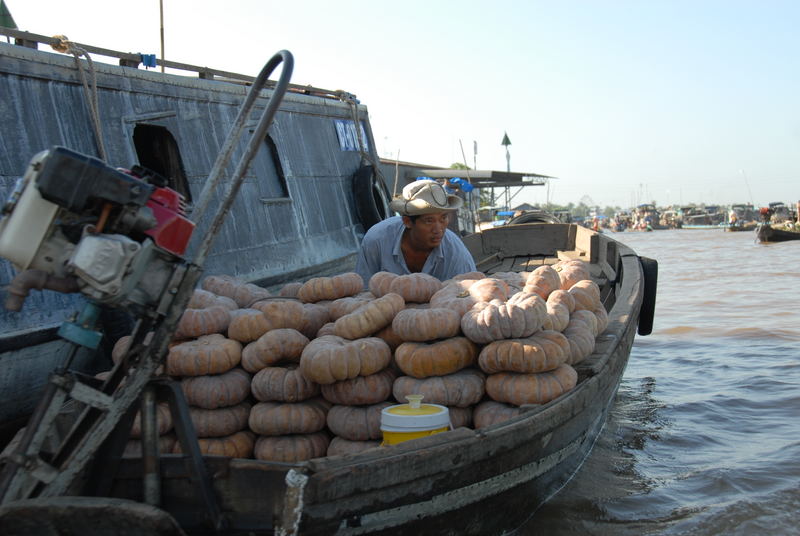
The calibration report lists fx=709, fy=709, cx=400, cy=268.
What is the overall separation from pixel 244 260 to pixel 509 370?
4.29 metres

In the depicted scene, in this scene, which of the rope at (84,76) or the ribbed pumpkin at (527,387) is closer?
the ribbed pumpkin at (527,387)

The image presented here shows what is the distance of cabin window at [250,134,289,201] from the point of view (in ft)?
26.7

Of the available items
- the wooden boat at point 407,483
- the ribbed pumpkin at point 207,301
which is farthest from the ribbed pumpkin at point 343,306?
the wooden boat at point 407,483

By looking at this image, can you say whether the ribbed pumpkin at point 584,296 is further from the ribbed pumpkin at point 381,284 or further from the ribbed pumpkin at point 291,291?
the ribbed pumpkin at point 291,291

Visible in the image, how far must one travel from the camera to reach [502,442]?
328 centimetres

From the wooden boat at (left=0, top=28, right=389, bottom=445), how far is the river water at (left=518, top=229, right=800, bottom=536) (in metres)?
3.60

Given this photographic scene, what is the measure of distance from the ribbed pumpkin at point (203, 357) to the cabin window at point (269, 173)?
4499 millimetres

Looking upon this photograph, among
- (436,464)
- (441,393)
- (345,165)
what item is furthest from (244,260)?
(436,464)

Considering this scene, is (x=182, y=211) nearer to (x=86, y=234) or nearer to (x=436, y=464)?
(x=86, y=234)

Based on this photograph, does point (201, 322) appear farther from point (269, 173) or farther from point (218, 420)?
point (269, 173)

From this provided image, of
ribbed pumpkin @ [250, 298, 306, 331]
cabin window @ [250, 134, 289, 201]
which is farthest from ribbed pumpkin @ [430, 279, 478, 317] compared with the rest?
cabin window @ [250, 134, 289, 201]

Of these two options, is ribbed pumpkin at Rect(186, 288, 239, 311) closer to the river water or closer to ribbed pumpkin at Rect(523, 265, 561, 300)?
ribbed pumpkin at Rect(523, 265, 561, 300)

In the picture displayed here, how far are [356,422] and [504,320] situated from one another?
3.01ft

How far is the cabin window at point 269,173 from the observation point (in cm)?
814
